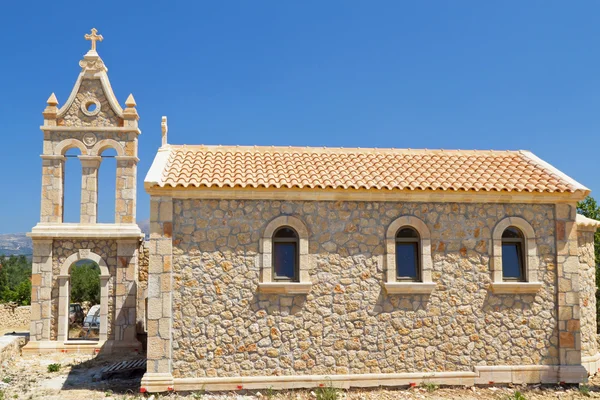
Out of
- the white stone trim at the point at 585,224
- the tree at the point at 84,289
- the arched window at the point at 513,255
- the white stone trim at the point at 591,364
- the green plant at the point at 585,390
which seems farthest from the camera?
the tree at the point at 84,289

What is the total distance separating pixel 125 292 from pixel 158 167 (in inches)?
244

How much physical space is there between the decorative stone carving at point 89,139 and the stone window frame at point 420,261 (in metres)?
10.2

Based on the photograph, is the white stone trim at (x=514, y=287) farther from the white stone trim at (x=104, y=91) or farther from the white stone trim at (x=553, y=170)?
the white stone trim at (x=104, y=91)

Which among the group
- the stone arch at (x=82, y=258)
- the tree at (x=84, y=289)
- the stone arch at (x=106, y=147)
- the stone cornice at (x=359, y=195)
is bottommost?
the tree at (x=84, y=289)

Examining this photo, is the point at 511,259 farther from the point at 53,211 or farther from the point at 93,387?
the point at 53,211

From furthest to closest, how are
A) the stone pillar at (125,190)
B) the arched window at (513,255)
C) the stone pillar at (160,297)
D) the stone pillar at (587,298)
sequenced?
the stone pillar at (125,190), the stone pillar at (587,298), the arched window at (513,255), the stone pillar at (160,297)

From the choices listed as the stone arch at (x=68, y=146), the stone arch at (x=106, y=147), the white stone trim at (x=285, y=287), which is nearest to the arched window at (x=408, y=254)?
the white stone trim at (x=285, y=287)

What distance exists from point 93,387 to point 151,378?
2.02 m

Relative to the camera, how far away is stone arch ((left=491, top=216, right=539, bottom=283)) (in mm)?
11680

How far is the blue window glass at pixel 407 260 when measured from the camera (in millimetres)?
11664

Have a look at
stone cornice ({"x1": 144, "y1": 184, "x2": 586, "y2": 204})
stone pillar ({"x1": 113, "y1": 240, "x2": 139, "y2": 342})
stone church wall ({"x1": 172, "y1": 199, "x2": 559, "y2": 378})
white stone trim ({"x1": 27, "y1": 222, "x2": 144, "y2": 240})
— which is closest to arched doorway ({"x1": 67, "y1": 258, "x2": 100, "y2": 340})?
stone pillar ({"x1": 113, "y1": 240, "x2": 139, "y2": 342})

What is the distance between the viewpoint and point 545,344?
11.7 metres

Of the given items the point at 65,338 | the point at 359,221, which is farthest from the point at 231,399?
the point at 65,338

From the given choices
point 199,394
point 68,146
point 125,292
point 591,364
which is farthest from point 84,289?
point 591,364
